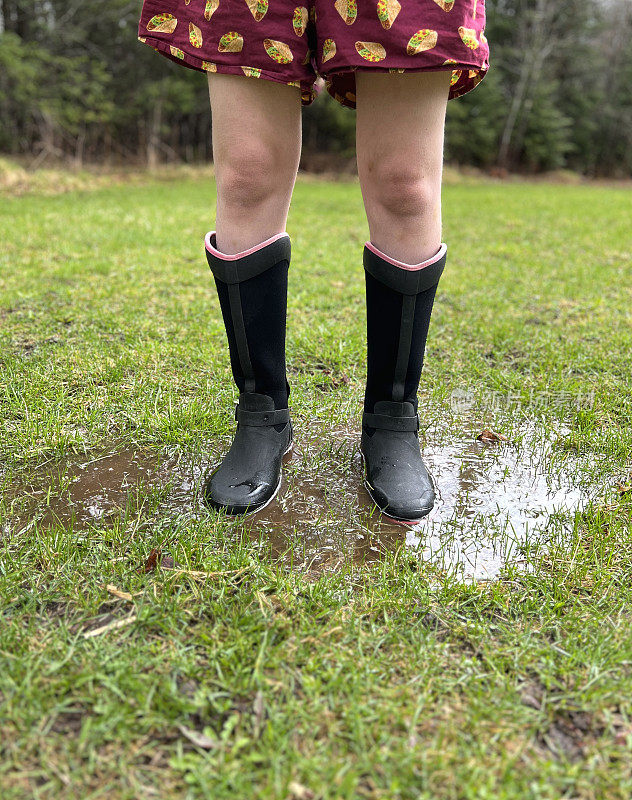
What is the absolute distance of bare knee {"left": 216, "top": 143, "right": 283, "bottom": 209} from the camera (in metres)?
1.35

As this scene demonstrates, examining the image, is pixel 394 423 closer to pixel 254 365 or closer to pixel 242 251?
pixel 254 365

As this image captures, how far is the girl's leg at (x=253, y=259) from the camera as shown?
1.33 metres

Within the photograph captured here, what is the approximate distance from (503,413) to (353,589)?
1028mm

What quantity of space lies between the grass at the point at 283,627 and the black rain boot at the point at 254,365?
9 centimetres

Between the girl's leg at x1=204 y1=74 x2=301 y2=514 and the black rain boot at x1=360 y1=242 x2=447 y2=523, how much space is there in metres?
Answer: 0.22

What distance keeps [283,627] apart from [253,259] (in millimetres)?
798

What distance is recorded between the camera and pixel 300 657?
1.03 meters

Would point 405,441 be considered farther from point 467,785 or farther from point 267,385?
point 467,785

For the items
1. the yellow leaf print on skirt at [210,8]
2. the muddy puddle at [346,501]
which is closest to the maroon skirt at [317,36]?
the yellow leaf print on skirt at [210,8]

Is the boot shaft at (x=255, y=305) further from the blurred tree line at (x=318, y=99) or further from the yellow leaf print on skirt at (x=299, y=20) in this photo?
the blurred tree line at (x=318, y=99)

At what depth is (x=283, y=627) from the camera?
1090mm

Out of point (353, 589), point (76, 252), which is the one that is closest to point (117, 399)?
point (353, 589)

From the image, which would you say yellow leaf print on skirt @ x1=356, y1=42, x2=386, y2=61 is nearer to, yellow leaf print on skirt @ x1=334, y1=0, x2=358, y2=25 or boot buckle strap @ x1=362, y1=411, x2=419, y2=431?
yellow leaf print on skirt @ x1=334, y1=0, x2=358, y2=25

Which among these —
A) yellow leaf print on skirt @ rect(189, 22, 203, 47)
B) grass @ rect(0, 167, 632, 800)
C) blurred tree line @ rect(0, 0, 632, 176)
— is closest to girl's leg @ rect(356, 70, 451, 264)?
yellow leaf print on skirt @ rect(189, 22, 203, 47)
